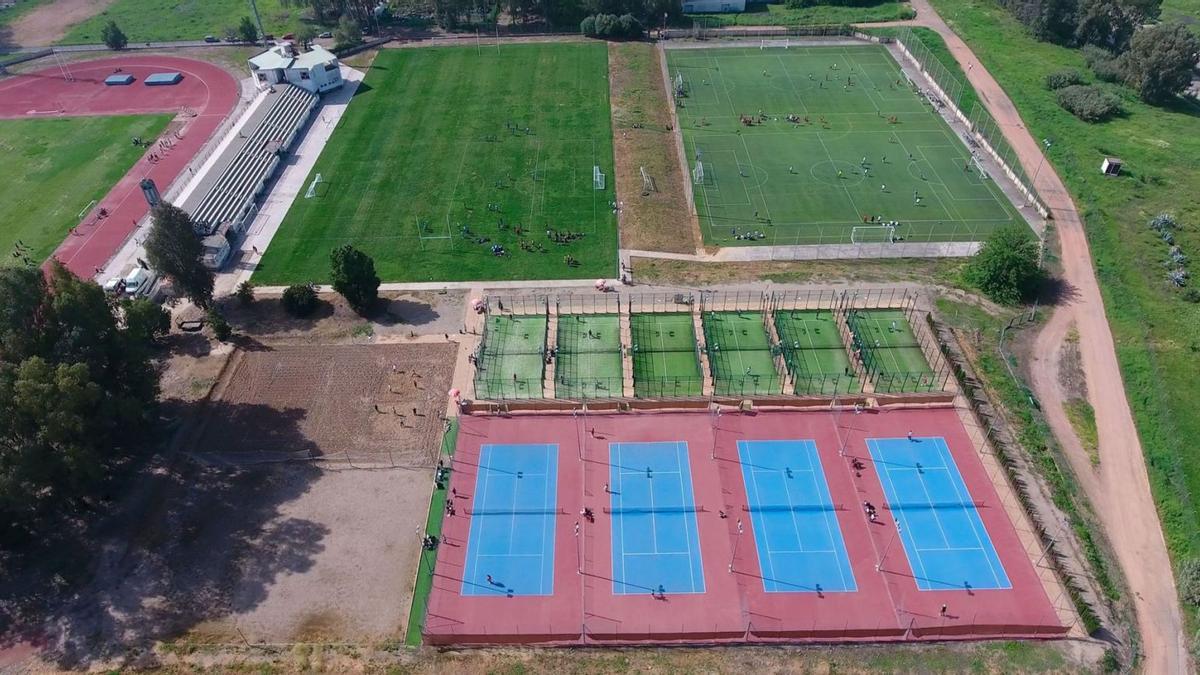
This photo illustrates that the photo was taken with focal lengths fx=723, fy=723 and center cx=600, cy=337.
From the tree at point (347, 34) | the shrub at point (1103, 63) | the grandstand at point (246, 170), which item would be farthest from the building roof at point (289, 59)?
the shrub at point (1103, 63)

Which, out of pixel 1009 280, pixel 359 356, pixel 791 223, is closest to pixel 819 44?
pixel 791 223

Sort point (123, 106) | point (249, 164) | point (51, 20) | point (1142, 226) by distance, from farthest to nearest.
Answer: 1. point (51, 20)
2. point (123, 106)
3. point (249, 164)
4. point (1142, 226)

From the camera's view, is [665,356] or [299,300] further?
[299,300]

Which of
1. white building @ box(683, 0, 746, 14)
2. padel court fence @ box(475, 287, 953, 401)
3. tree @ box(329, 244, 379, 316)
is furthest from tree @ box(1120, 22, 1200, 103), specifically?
tree @ box(329, 244, 379, 316)

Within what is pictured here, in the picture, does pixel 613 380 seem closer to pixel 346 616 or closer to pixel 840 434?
pixel 840 434

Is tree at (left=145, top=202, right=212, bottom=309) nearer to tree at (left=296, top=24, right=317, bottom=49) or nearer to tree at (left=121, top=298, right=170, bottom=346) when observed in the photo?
tree at (left=121, top=298, right=170, bottom=346)

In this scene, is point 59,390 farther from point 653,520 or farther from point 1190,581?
point 1190,581

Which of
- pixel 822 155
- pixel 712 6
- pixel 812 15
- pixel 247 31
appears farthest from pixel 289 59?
pixel 812 15

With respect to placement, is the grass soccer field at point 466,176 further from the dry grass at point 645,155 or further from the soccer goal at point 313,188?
the dry grass at point 645,155
